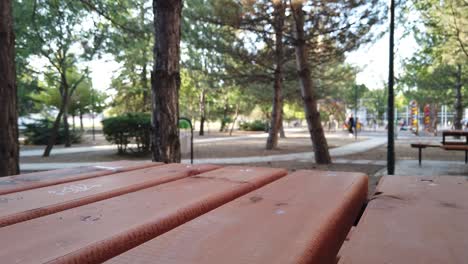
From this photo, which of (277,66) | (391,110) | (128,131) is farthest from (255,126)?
(391,110)

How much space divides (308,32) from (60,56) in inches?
361

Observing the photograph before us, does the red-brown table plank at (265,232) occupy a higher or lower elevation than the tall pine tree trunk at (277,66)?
lower

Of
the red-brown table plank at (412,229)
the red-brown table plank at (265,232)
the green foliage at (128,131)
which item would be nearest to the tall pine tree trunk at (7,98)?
the red-brown table plank at (265,232)

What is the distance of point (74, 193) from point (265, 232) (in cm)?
75

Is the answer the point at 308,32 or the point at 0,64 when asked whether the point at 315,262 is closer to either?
the point at 0,64

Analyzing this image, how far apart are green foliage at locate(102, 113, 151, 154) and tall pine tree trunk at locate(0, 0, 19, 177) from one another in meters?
7.79

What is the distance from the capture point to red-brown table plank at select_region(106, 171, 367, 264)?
63cm

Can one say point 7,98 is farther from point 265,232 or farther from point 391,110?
point 391,110

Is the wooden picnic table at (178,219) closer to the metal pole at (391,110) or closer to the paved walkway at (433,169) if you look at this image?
the metal pole at (391,110)

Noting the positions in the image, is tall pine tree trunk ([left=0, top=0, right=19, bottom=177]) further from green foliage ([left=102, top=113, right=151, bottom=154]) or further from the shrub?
the shrub

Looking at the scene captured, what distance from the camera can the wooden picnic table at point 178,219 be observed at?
655 millimetres

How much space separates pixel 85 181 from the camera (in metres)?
1.45

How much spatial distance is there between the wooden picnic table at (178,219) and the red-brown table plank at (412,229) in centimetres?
9

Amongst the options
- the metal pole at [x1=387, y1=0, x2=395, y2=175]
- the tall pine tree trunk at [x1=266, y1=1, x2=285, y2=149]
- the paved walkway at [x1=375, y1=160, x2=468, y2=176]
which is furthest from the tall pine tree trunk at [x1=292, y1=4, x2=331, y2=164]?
the metal pole at [x1=387, y1=0, x2=395, y2=175]
